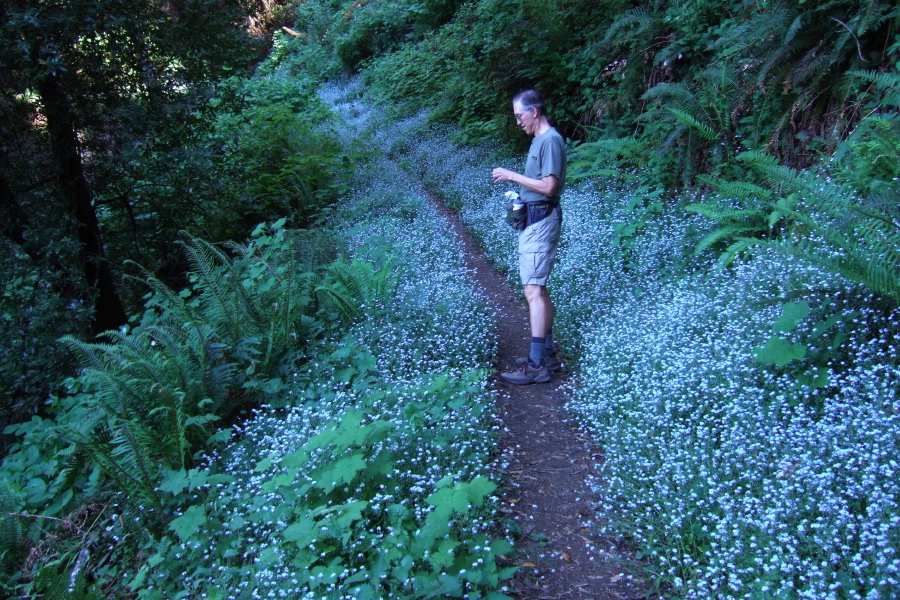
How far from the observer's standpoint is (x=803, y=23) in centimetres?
633

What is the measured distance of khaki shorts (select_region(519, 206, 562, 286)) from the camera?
17.7 ft

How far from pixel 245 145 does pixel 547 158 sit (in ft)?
27.5

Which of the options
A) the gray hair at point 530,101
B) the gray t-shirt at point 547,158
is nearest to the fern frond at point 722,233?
the gray t-shirt at point 547,158

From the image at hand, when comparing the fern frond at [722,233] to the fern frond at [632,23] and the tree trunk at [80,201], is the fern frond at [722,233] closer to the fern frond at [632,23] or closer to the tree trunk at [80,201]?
the fern frond at [632,23]

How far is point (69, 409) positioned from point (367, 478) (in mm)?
3994

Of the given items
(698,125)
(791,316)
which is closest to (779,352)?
(791,316)

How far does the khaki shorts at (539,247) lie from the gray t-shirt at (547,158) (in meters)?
0.23

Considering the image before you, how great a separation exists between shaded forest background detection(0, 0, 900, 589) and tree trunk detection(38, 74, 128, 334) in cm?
2

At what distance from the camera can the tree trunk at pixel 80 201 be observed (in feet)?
23.8

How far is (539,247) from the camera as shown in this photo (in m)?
5.40

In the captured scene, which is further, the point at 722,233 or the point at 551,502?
the point at 722,233

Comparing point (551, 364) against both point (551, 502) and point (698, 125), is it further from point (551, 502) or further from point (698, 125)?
point (698, 125)

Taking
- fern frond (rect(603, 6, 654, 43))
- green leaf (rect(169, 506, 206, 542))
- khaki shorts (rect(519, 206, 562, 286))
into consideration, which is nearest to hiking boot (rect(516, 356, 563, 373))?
khaki shorts (rect(519, 206, 562, 286))

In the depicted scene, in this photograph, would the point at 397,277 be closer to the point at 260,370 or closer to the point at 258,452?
the point at 260,370
